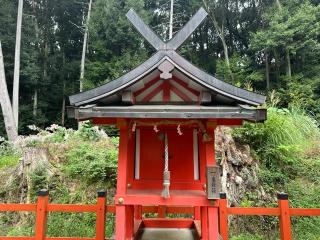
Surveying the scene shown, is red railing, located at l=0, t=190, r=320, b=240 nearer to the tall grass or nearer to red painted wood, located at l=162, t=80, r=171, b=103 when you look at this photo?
red painted wood, located at l=162, t=80, r=171, b=103

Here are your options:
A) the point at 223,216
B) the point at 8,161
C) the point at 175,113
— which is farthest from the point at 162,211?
the point at 8,161

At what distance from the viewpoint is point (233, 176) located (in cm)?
751

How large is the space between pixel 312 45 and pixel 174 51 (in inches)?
542

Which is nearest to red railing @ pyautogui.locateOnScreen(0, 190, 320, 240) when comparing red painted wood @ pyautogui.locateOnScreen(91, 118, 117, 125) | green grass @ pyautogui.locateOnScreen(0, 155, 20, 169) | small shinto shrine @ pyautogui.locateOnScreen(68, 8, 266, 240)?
small shinto shrine @ pyautogui.locateOnScreen(68, 8, 266, 240)

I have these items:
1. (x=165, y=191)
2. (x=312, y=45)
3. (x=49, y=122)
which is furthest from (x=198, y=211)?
(x=49, y=122)

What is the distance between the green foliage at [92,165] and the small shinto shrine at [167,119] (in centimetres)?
313

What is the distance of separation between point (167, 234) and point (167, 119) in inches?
94.5

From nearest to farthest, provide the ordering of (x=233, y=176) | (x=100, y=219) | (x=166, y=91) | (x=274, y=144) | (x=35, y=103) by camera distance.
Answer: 1. (x=166, y=91)
2. (x=100, y=219)
3. (x=233, y=176)
4. (x=274, y=144)
5. (x=35, y=103)

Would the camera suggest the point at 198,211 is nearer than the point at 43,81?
Yes

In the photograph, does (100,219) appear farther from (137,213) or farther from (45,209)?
(137,213)

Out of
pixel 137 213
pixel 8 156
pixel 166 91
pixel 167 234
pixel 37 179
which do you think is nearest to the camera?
pixel 166 91

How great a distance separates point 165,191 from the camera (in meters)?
3.86

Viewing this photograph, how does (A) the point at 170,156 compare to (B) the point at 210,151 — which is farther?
(A) the point at 170,156

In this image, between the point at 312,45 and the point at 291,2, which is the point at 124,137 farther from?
the point at 291,2
